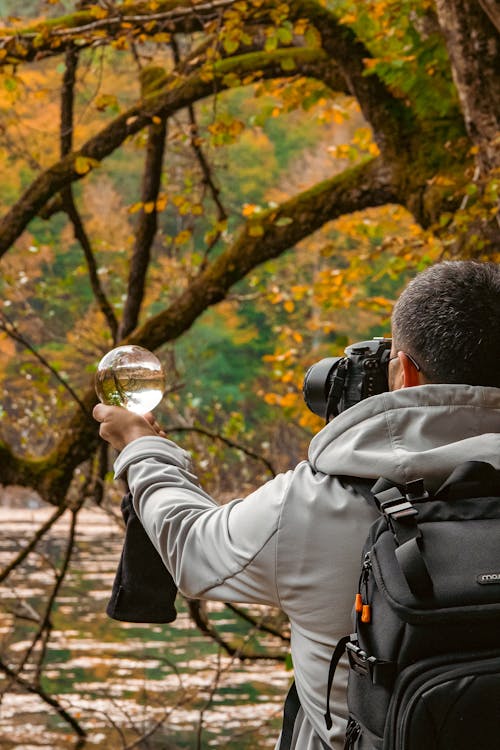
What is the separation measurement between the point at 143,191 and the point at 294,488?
4868 millimetres

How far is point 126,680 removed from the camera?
12.1 metres

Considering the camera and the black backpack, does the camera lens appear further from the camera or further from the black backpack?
the black backpack

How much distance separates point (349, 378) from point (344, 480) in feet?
0.70

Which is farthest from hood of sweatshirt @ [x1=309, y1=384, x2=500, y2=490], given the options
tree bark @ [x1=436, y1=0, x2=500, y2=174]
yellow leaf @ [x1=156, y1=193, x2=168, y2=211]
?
yellow leaf @ [x1=156, y1=193, x2=168, y2=211]

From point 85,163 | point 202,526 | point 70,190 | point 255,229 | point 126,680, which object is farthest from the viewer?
point 126,680

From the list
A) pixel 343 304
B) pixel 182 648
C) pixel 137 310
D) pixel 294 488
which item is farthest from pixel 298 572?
pixel 182 648

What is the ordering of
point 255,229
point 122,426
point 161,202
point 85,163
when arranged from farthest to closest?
point 161,202
point 255,229
point 85,163
point 122,426

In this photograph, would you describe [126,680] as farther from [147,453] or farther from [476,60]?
[147,453]

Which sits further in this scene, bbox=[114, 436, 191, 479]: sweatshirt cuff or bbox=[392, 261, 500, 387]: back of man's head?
bbox=[114, 436, 191, 479]: sweatshirt cuff

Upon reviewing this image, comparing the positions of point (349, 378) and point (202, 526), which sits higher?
point (349, 378)

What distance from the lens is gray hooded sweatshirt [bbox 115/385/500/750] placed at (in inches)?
59.7

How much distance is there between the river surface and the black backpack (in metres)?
5.43

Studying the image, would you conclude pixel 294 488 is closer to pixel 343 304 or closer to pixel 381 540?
pixel 381 540

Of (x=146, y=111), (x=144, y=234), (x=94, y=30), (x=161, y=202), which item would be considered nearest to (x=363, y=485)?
(x=94, y=30)
